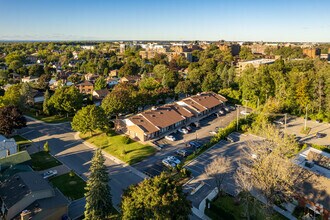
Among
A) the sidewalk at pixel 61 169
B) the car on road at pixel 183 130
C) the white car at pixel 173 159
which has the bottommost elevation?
the sidewalk at pixel 61 169

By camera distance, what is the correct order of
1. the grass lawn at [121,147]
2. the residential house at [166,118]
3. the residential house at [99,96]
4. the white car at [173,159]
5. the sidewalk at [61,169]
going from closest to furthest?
the sidewalk at [61,169] → the white car at [173,159] → the grass lawn at [121,147] → the residential house at [166,118] → the residential house at [99,96]

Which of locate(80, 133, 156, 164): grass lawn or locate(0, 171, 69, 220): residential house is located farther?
locate(80, 133, 156, 164): grass lawn

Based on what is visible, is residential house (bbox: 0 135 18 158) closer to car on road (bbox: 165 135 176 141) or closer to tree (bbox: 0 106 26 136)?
tree (bbox: 0 106 26 136)

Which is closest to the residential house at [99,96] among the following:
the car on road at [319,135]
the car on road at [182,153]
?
the car on road at [182,153]

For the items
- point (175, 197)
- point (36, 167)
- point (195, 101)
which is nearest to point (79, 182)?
point (36, 167)

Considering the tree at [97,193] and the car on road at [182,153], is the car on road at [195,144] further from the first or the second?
the tree at [97,193]

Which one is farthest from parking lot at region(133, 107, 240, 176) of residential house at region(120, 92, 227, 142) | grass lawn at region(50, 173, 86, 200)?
grass lawn at region(50, 173, 86, 200)

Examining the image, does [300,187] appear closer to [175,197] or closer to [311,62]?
[175,197]
